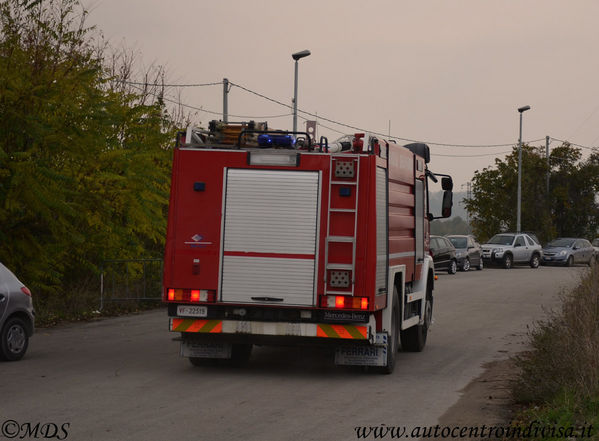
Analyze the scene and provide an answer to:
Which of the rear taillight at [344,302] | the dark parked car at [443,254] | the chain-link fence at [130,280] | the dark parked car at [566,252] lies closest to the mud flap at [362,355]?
the rear taillight at [344,302]

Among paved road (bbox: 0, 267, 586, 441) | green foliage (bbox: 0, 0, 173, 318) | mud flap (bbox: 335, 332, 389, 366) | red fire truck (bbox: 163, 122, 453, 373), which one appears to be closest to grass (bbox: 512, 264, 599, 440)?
paved road (bbox: 0, 267, 586, 441)

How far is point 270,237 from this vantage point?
37.8 feet

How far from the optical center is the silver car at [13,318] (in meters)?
12.7

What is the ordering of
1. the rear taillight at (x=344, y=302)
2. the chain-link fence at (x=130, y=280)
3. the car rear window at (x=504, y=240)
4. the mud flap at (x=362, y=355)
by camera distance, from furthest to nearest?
the car rear window at (x=504, y=240) → the chain-link fence at (x=130, y=280) → the mud flap at (x=362, y=355) → the rear taillight at (x=344, y=302)

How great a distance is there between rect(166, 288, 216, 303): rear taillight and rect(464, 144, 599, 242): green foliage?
4938 centimetres

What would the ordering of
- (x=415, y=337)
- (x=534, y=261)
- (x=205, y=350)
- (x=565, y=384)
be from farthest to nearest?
(x=534, y=261) → (x=415, y=337) → (x=205, y=350) → (x=565, y=384)

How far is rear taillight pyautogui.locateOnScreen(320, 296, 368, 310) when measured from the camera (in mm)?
11288

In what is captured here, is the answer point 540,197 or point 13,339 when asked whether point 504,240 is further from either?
point 13,339

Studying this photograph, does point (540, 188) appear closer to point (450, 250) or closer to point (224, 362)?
point (450, 250)

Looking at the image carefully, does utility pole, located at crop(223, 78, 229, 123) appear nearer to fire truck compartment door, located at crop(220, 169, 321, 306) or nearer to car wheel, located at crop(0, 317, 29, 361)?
car wheel, located at crop(0, 317, 29, 361)

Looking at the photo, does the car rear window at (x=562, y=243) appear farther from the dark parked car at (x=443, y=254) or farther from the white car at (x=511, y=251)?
the dark parked car at (x=443, y=254)

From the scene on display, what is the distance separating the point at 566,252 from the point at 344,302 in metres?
42.2

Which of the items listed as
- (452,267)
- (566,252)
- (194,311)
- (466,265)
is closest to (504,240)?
(566,252)

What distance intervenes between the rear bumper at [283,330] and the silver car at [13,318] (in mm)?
2701
